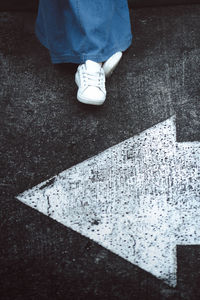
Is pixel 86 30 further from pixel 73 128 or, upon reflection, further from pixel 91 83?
pixel 73 128

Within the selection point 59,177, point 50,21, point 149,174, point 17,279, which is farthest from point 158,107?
point 17,279

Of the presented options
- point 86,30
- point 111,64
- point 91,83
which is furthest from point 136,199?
point 86,30

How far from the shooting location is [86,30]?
5.68ft

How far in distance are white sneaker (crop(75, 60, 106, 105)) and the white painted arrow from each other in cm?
29

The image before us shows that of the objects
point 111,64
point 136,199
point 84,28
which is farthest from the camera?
point 111,64

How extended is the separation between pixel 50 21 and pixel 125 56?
19.2 inches

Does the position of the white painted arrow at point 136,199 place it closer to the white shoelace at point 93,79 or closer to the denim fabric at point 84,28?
the white shoelace at point 93,79

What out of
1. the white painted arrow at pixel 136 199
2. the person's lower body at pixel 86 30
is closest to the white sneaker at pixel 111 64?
the person's lower body at pixel 86 30

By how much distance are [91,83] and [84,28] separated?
0.92ft

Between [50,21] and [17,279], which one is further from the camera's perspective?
[50,21]

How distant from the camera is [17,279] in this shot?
1.32 m

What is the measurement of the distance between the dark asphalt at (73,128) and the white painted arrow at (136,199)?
45 mm

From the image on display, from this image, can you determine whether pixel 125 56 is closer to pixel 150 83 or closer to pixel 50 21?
pixel 150 83

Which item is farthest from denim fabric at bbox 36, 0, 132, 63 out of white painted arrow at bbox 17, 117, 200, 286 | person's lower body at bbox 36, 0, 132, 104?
white painted arrow at bbox 17, 117, 200, 286
